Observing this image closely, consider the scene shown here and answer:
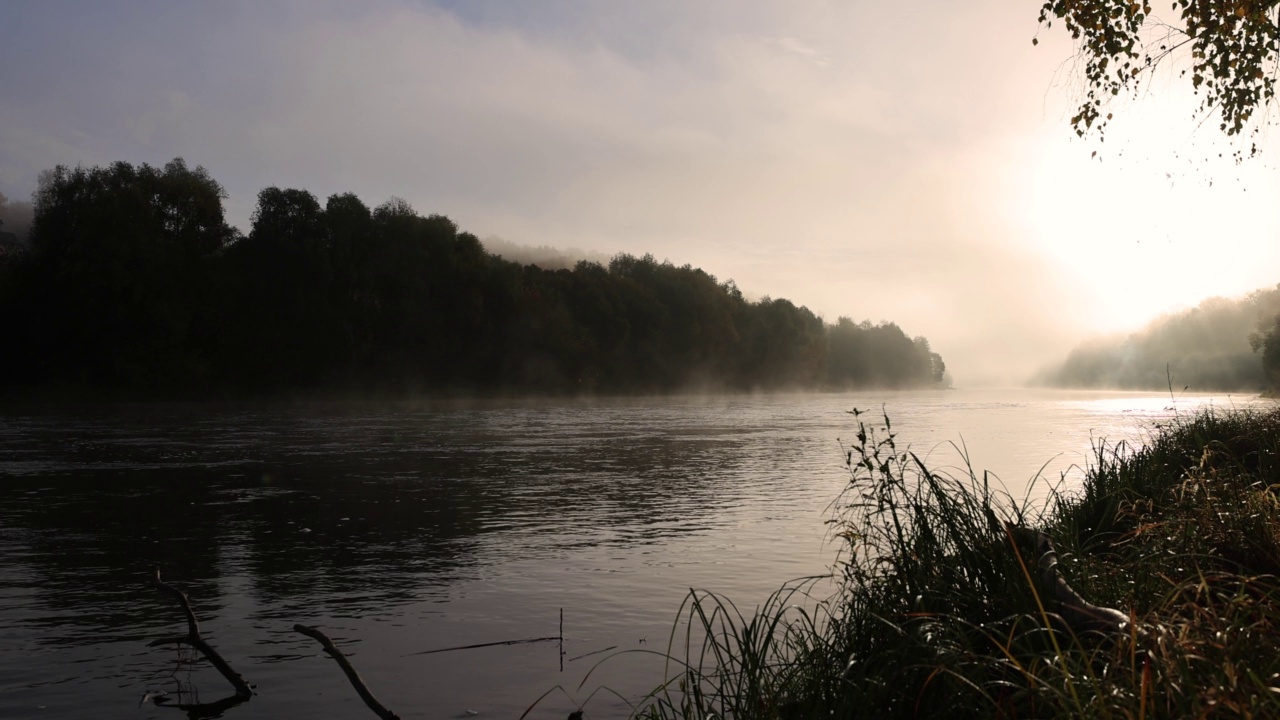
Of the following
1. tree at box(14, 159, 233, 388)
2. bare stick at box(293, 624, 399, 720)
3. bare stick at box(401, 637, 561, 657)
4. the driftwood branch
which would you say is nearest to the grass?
the driftwood branch

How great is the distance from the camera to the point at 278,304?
263 feet

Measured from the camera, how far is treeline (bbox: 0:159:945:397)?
66500mm

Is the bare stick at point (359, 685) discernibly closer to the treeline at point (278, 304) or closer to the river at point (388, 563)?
the river at point (388, 563)

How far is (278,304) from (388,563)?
7345 cm

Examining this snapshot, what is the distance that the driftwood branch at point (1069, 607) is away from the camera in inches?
184

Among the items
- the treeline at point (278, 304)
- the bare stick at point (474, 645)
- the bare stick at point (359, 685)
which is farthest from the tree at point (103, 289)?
the bare stick at point (359, 685)

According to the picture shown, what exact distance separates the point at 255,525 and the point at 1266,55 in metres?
13.9

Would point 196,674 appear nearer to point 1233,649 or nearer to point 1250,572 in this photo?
point 1233,649

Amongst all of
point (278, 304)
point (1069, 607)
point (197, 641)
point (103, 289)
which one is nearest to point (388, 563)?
point (197, 641)

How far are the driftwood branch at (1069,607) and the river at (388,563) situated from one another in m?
2.67

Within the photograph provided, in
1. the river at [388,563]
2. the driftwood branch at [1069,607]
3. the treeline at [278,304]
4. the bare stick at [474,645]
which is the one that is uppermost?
the treeline at [278,304]

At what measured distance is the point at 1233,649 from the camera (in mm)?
4051

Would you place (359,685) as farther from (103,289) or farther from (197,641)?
(103,289)

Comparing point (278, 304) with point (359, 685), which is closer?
point (359, 685)
